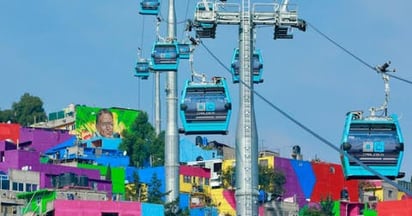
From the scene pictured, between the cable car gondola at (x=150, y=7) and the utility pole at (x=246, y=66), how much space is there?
4247cm

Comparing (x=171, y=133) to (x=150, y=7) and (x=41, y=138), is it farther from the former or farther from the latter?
(x=41, y=138)

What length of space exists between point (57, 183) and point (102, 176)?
1145 cm

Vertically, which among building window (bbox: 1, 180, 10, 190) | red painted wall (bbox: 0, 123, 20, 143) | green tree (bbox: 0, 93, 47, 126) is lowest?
building window (bbox: 1, 180, 10, 190)

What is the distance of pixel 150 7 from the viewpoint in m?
106

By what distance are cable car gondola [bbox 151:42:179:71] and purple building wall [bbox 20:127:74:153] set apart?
27863 mm

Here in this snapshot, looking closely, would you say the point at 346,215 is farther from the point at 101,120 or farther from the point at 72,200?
the point at 101,120

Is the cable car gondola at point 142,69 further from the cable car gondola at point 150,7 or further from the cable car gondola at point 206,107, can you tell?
the cable car gondola at point 206,107

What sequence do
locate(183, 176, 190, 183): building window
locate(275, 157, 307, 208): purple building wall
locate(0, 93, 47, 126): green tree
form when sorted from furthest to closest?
locate(0, 93, 47, 126): green tree, locate(183, 176, 190, 183): building window, locate(275, 157, 307, 208): purple building wall

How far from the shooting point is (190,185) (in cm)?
10550

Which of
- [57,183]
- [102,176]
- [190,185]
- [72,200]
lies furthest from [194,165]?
[72,200]

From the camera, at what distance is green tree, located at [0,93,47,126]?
144625mm

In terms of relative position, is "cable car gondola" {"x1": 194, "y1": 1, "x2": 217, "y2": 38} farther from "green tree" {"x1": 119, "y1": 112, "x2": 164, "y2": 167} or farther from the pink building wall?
"green tree" {"x1": 119, "y1": 112, "x2": 164, "y2": 167}

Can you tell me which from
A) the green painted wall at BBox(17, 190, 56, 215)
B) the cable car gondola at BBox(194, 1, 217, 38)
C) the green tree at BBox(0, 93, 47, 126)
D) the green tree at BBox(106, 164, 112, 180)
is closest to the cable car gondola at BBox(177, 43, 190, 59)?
the green tree at BBox(106, 164, 112, 180)

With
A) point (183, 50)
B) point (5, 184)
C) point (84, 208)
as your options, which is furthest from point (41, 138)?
point (84, 208)
